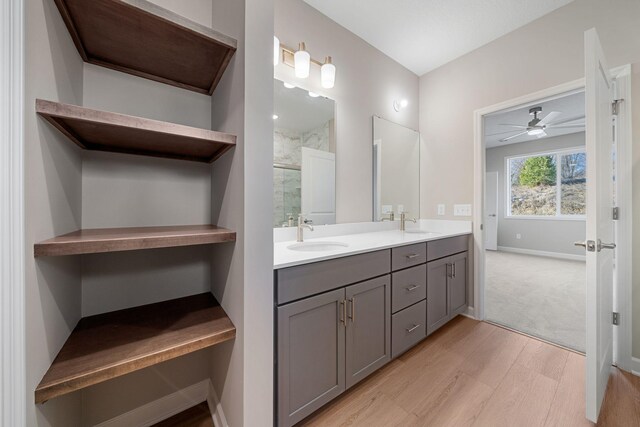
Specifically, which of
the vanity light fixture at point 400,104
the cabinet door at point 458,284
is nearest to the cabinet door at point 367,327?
the cabinet door at point 458,284

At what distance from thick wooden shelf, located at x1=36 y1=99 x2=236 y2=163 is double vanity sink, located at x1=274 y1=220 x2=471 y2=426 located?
59 cm

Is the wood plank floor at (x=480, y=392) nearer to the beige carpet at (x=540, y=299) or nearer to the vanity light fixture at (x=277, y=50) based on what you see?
the beige carpet at (x=540, y=299)

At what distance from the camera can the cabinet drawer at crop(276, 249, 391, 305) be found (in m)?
1.10

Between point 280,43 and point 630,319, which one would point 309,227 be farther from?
point 630,319

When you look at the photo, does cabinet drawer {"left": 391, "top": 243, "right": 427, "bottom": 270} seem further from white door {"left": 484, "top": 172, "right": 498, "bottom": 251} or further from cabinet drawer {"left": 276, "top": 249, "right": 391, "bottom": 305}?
white door {"left": 484, "top": 172, "right": 498, "bottom": 251}

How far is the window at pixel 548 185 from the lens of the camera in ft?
16.1

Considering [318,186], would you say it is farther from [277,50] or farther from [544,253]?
[544,253]

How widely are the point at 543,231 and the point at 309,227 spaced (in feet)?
19.7

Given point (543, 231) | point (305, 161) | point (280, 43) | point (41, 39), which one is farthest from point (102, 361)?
point (543, 231)

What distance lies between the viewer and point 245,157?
0.89 metres

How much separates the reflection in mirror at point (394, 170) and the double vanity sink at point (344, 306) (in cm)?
51

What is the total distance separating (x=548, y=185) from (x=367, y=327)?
6143 millimetres

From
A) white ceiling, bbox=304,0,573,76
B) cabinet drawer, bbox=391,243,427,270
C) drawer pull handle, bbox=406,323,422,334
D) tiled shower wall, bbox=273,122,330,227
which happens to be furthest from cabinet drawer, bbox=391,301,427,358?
white ceiling, bbox=304,0,573,76

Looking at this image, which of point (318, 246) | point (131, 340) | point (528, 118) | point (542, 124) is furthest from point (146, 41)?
point (528, 118)
